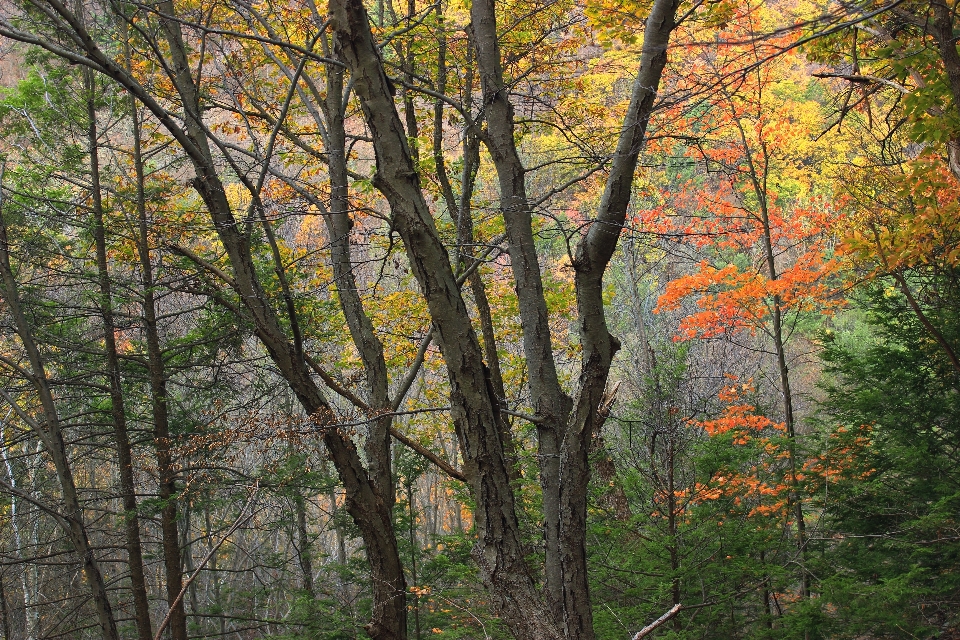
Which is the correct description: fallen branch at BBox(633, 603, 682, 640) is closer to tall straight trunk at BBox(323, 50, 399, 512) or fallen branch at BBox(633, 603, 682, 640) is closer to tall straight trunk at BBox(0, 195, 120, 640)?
tall straight trunk at BBox(323, 50, 399, 512)

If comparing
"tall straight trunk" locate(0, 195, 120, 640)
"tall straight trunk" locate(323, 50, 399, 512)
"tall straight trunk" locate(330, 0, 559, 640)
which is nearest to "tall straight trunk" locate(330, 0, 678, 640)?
"tall straight trunk" locate(330, 0, 559, 640)

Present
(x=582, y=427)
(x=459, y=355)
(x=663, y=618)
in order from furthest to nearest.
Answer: (x=582, y=427)
(x=459, y=355)
(x=663, y=618)

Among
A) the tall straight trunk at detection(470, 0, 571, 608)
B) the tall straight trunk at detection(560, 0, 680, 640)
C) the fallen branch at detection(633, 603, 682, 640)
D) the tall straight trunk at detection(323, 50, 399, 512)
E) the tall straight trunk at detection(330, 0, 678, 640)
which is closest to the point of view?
the fallen branch at detection(633, 603, 682, 640)

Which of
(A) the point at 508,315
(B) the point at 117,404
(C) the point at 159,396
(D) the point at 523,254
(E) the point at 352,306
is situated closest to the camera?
(D) the point at 523,254

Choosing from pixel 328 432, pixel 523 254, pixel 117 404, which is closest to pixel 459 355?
pixel 523 254

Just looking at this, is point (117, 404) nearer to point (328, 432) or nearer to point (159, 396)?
point (159, 396)

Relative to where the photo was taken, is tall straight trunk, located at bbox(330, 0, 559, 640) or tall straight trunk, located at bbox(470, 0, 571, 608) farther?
tall straight trunk, located at bbox(470, 0, 571, 608)

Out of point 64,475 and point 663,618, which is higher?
point 64,475

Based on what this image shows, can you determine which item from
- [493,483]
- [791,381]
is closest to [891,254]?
[493,483]

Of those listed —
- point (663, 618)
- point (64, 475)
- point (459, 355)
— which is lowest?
point (663, 618)

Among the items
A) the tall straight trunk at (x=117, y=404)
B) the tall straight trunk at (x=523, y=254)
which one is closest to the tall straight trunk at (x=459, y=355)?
the tall straight trunk at (x=523, y=254)

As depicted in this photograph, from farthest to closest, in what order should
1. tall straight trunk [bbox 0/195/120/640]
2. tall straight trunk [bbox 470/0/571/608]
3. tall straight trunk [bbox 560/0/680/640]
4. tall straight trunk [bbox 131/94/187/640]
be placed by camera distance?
1. tall straight trunk [bbox 131/94/187/640]
2. tall straight trunk [bbox 0/195/120/640]
3. tall straight trunk [bbox 470/0/571/608]
4. tall straight trunk [bbox 560/0/680/640]

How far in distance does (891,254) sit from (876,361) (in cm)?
214

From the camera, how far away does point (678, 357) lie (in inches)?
248
